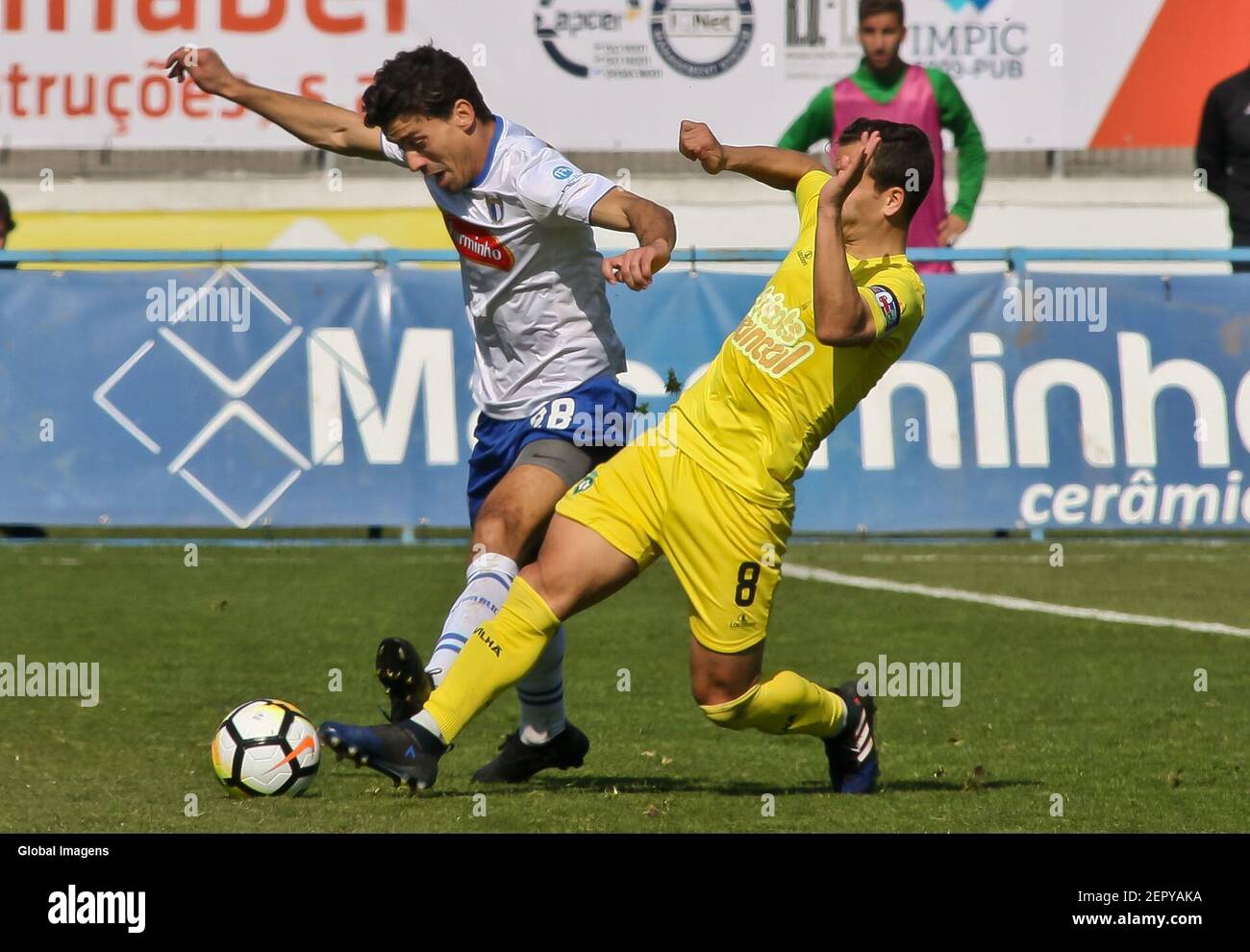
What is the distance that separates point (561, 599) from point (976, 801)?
134cm

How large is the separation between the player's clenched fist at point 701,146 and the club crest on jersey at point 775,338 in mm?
535

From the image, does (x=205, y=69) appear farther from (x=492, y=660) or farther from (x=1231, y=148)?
(x=1231, y=148)

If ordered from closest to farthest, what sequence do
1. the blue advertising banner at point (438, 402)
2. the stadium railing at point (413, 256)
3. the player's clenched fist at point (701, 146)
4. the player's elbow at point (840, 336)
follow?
1. the player's elbow at point (840, 336)
2. the player's clenched fist at point (701, 146)
3. the blue advertising banner at point (438, 402)
4. the stadium railing at point (413, 256)

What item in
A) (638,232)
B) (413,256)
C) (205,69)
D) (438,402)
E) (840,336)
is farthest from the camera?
(413,256)

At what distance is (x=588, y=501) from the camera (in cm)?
579

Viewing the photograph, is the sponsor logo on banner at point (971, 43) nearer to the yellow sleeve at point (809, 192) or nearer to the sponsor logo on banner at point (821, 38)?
the sponsor logo on banner at point (821, 38)

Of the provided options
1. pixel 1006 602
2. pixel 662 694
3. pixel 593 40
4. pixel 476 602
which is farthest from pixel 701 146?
pixel 593 40

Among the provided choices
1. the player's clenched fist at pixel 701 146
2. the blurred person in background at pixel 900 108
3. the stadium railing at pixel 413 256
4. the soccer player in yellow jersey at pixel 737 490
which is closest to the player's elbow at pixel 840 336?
the soccer player in yellow jersey at pixel 737 490

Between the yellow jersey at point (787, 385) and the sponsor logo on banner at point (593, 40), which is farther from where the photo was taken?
the sponsor logo on banner at point (593, 40)

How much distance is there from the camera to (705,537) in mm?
5668

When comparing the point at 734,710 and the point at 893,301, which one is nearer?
the point at 893,301

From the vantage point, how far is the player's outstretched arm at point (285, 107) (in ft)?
22.1

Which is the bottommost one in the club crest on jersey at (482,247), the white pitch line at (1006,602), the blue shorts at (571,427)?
the white pitch line at (1006,602)

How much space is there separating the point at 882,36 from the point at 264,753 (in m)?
8.35
